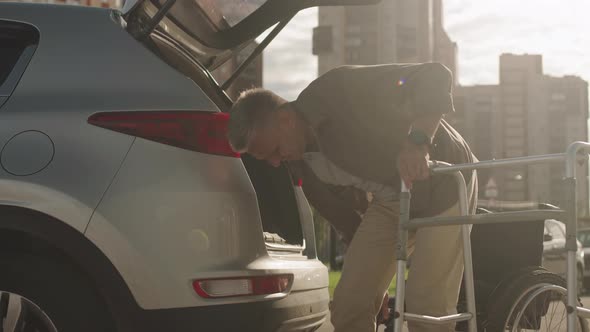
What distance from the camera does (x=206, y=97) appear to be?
3557 millimetres

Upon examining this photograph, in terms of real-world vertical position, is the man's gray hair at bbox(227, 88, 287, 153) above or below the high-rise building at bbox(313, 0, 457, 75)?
below

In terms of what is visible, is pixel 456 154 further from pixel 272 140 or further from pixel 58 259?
pixel 58 259

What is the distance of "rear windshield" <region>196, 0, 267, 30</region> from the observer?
4059mm

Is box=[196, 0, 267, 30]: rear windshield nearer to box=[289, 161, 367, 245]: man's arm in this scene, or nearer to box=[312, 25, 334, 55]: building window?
box=[289, 161, 367, 245]: man's arm

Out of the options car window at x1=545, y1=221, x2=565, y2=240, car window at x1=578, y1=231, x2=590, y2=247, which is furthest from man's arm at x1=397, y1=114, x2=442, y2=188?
car window at x1=578, y1=231, x2=590, y2=247

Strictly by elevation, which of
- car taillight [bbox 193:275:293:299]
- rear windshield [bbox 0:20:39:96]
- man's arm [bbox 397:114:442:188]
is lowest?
car taillight [bbox 193:275:293:299]

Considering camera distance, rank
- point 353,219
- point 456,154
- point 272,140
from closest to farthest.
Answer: point 272,140 < point 456,154 < point 353,219

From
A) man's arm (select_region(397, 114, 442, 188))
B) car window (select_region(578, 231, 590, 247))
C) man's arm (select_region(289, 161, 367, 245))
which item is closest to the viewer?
man's arm (select_region(397, 114, 442, 188))

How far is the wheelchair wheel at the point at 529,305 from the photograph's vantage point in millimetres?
4371

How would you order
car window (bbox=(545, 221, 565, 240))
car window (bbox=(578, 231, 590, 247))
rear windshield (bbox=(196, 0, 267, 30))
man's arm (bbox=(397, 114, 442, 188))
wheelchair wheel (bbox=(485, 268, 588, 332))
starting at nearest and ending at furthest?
1. man's arm (bbox=(397, 114, 442, 188))
2. rear windshield (bbox=(196, 0, 267, 30))
3. wheelchair wheel (bbox=(485, 268, 588, 332))
4. car window (bbox=(545, 221, 565, 240))
5. car window (bbox=(578, 231, 590, 247))

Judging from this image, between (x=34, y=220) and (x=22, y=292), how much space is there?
27 centimetres

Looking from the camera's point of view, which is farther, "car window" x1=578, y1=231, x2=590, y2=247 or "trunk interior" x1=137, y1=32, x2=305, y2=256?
"car window" x1=578, y1=231, x2=590, y2=247

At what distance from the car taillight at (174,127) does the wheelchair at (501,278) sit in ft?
2.49

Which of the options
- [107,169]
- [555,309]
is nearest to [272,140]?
[107,169]
